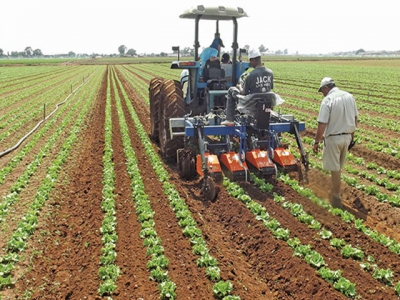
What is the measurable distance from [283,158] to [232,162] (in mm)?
1034

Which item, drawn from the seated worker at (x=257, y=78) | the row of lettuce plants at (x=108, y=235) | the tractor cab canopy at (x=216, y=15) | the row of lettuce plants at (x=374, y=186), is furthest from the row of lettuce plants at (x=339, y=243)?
the tractor cab canopy at (x=216, y=15)

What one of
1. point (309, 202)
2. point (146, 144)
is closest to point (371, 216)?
point (309, 202)

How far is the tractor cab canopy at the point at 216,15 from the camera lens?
7.87m

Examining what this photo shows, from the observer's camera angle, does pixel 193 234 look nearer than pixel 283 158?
Yes

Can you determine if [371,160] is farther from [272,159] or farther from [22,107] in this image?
[22,107]

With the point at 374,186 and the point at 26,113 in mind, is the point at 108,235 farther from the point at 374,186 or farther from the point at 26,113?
the point at 26,113

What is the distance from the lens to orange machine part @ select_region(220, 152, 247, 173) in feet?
21.4

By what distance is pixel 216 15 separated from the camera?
8.17 m

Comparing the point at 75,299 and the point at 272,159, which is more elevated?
the point at 272,159

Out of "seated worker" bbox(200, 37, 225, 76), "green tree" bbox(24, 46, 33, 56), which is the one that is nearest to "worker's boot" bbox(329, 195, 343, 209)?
"seated worker" bbox(200, 37, 225, 76)

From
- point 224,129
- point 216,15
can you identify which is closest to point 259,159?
point 224,129

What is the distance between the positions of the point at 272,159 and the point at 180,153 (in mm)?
1766

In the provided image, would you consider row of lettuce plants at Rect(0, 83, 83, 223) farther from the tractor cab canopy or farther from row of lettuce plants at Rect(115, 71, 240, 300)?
the tractor cab canopy

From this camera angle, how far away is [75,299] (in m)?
3.91
